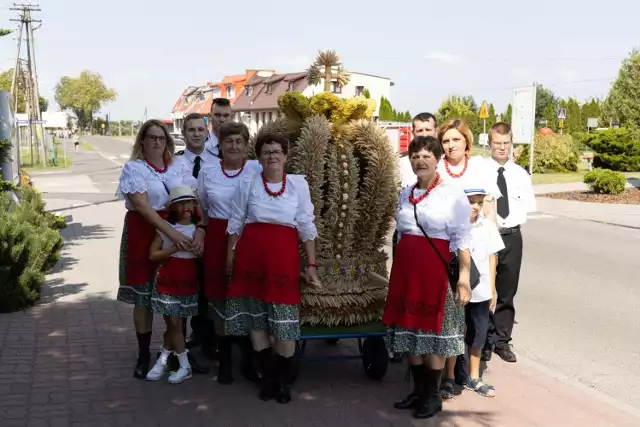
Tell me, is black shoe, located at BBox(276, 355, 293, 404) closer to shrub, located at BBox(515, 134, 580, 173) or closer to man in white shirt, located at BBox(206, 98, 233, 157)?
man in white shirt, located at BBox(206, 98, 233, 157)

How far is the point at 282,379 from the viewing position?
4.98m

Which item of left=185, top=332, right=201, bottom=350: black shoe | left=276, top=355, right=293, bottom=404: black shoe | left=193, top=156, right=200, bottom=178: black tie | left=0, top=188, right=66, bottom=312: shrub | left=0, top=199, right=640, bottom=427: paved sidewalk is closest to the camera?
left=0, top=199, right=640, bottom=427: paved sidewalk

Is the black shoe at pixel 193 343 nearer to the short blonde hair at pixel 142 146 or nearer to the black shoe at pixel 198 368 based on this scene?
the black shoe at pixel 198 368

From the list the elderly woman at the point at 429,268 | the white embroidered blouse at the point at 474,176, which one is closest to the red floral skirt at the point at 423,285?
the elderly woman at the point at 429,268

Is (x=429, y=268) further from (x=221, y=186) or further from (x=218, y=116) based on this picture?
(x=218, y=116)

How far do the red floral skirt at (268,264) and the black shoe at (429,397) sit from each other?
3.22 ft

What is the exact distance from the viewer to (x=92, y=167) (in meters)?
41.1

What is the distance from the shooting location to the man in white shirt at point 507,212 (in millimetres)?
5996

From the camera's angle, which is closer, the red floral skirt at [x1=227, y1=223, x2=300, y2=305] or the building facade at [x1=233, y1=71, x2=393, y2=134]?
the red floral skirt at [x1=227, y1=223, x2=300, y2=305]

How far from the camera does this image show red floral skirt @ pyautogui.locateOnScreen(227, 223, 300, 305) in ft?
15.6

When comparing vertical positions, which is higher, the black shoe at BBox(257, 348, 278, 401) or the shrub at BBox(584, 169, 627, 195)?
the shrub at BBox(584, 169, 627, 195)

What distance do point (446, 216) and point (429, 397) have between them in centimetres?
120

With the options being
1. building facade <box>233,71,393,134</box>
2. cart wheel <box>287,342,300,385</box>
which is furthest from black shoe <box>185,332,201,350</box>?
building facade <box>233,71,393,134</box>

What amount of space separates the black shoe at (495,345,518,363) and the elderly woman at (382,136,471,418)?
63.9 inches
